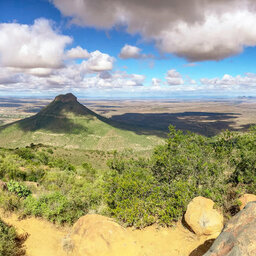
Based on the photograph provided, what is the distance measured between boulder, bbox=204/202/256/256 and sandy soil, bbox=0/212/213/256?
187 inches

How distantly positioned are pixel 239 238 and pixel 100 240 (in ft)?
24.2

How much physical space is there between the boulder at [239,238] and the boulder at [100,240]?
16.3ft

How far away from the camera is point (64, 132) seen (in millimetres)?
178875

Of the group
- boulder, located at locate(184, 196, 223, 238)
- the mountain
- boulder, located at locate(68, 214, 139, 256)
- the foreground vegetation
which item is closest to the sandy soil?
boulder, located at locate(184, 196, 223, 238)

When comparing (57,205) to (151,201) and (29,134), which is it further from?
(29,134)

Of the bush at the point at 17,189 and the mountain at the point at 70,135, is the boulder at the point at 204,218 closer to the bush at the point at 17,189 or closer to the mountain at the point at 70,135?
the bush at the point at 17,189

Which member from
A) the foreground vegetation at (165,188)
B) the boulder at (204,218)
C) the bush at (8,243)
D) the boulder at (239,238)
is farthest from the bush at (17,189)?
the boulder at (239,238)

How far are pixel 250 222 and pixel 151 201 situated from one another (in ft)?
27.1

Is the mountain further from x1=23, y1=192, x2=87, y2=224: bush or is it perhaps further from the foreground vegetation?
x1=23, y1=192, x2=87, y2=224: bush

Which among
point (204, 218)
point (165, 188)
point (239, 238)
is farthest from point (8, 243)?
point (204, 218)

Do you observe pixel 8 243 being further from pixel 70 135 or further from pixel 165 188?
pixel 70 135

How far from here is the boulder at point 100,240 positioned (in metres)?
10.2

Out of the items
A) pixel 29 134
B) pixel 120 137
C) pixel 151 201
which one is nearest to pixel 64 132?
pixel 29 134

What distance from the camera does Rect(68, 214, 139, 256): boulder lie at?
33.5ft
